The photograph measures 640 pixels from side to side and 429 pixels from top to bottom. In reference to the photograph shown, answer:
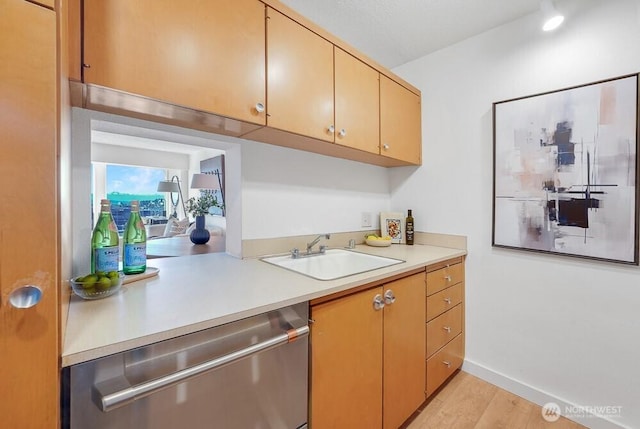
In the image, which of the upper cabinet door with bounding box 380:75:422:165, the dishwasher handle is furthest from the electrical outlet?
the dishwasher handle

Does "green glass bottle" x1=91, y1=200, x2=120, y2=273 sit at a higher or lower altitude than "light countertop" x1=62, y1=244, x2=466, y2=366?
higher

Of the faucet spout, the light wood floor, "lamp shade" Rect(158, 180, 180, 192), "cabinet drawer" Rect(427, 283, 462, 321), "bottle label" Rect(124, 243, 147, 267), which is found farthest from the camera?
"lamp shade" Rect(158, 180, 180, 192)

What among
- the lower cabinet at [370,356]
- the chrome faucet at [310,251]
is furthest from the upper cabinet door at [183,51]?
the lower cabinet at [370,356]

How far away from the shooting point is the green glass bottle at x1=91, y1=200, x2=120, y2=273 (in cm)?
99

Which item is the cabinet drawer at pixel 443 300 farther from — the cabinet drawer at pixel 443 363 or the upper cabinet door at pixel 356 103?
the upper cabinet door at pixel 356 103

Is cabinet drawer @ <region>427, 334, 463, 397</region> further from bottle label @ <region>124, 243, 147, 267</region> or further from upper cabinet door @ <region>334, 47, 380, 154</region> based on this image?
bottle label @ <region>124, 243, 147, 267</region>

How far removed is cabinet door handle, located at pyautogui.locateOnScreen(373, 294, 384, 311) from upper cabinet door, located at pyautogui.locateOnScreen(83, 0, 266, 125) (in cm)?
94

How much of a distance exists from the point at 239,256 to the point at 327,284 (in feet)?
2.23

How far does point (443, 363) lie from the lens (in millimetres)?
1753

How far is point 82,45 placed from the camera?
2.70ft

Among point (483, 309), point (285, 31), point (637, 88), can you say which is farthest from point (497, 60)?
point (483, 309)

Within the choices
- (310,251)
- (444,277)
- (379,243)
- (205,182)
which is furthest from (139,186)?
(444,277)

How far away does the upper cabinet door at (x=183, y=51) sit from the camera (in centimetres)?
86

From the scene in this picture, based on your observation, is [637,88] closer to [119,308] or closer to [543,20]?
[543,20]
